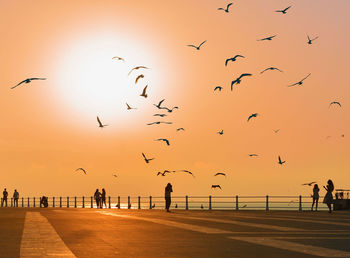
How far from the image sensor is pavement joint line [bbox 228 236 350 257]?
13.2m

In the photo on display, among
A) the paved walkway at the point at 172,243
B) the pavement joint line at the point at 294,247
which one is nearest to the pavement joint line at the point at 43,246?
the paved walkway at the point at 172,243

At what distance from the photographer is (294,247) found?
14516mm

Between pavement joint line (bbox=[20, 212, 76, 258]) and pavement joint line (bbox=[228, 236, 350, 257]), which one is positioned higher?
pavement joint line (bbox=[20, 212, 76, 258])

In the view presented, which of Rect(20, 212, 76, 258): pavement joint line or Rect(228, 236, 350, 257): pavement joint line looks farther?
Rect(228, 236, 350, 257): pavement joint line

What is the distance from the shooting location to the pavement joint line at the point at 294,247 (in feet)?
43.3

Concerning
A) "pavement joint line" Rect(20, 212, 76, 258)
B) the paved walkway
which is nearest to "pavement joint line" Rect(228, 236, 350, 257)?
the paved walkway

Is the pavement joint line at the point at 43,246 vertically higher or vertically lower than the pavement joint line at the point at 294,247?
higher

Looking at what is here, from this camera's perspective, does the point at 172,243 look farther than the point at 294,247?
Yes

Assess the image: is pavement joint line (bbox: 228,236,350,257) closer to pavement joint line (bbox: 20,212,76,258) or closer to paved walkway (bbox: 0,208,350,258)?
paved walkway (bbox: 0,208,350,258)

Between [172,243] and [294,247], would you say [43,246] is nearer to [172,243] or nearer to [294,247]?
[172,243]

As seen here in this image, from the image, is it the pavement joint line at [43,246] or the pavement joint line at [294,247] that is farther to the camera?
the pavement joint line at [294,247]

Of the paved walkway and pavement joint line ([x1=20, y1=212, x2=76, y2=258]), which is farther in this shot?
the paved walkway

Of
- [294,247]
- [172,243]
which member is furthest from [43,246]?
[294,247]

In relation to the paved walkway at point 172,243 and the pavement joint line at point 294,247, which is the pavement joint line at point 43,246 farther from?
the pavement joint line at point 294,247
